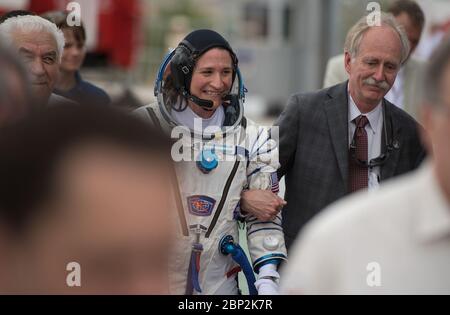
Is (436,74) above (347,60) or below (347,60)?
below

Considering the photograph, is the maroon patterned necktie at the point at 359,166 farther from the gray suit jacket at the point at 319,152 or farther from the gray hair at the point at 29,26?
the gray hair at the point at 29,26

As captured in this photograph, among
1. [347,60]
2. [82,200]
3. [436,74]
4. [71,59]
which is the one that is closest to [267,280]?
[347,60]

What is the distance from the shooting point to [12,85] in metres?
1.54

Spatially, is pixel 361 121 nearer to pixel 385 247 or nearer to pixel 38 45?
Answer: pixel 38 45

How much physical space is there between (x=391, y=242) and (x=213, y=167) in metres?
1.59

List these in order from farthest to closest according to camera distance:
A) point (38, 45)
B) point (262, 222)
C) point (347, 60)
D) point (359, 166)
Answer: point (347, 60) < point (38, 45) < point (359, 166) < point (262, 222)

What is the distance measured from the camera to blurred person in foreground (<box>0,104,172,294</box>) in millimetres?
1156

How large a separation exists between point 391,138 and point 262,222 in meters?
0.72

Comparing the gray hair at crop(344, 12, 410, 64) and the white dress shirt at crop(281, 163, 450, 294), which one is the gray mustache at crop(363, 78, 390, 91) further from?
the white dress shirt at crop(281, 163, 450, 294)

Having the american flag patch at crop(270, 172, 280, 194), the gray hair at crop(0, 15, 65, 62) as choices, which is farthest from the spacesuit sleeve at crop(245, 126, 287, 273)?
the gray hair at crop(0, 15, 65, 62)

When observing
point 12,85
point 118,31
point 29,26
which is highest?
point 118,31

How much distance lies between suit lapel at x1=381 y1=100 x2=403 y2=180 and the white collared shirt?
0.08 feet

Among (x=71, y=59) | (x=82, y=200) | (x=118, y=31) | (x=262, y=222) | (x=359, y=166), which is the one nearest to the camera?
(x=82, y=200)

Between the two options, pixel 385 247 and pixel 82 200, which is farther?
pixel 385 247
